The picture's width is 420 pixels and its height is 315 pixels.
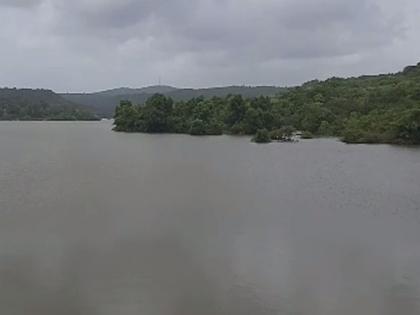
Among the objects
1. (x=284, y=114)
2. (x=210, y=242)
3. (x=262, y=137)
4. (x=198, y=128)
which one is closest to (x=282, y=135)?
(x=262, y=137)

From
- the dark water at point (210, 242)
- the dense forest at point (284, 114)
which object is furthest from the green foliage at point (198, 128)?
the dark water at point (210, 242)

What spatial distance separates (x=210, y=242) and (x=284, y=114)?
55.7 metres

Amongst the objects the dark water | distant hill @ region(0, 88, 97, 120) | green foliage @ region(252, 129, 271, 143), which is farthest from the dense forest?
distant hill @ region(0, 88, 97, 120)

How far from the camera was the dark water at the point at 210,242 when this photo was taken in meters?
11.1

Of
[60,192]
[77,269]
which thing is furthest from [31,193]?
[77,269]

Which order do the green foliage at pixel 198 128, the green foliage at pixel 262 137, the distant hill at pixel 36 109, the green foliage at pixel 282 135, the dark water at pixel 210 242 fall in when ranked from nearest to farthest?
1. the dark water at pixel 210 242
2. the green foliage at pixel 262 137
3. the green foliage at pixel 282 135
4. the green foliage at pixel 198 128
5. the distant hill at pixel 36 109

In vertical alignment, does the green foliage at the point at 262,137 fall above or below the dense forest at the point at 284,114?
below

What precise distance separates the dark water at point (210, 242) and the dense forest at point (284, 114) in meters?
24.7

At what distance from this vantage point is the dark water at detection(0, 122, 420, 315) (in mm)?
11109

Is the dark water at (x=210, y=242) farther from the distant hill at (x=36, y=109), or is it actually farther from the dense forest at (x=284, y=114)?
the distant hill at (x=36, y=109)

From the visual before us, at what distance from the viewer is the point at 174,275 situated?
494 inches

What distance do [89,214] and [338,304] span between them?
10.6m

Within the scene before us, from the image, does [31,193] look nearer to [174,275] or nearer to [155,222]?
[155,222]

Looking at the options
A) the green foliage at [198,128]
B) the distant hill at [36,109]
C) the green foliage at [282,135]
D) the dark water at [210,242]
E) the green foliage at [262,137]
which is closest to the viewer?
the dark water at [210,242]
